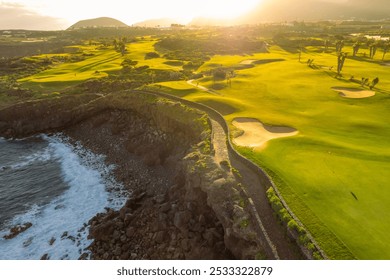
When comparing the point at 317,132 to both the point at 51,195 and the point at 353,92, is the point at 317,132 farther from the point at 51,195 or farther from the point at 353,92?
the point at 51,195

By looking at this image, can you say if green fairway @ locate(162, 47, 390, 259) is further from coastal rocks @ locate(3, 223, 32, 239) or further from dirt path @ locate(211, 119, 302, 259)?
coastal rocks @ locate(3, 223, 32, 239)

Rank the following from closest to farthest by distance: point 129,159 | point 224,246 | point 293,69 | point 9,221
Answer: point 224,246
point 9,221
point 129,159
point 293,69

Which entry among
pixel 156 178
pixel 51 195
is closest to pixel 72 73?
pixel 51 195

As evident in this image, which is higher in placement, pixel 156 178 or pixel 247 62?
pixel 247 62

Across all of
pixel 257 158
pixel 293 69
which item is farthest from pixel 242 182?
pixel 293 69

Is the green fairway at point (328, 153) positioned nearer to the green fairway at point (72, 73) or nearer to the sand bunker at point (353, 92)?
the sand bunker at point (353, 92)

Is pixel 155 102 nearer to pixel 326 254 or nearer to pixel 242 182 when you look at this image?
pixel 242 182
